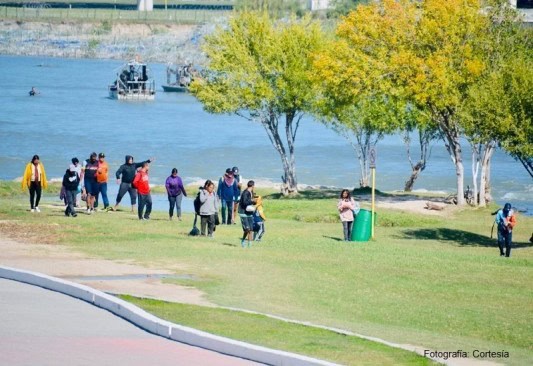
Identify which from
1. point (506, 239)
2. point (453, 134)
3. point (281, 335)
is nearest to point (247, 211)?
point (506, 239)

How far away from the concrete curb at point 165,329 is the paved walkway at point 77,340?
12 cm

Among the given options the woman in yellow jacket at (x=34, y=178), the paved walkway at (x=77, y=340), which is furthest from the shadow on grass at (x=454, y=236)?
the paved walkway at (x=77, y=340)

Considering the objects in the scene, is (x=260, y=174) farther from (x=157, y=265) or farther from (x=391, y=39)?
(x=157, y=265)

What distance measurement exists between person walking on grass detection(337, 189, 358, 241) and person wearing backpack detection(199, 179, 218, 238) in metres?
3.05

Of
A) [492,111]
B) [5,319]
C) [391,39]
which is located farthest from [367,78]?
[5,319]

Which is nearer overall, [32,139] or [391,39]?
[391,39]

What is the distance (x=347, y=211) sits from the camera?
31891mm

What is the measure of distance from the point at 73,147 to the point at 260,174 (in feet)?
66.5

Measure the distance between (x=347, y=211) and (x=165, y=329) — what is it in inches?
600

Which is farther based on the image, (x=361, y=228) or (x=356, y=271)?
(x=361, y=228)

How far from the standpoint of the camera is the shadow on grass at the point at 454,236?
35.1m

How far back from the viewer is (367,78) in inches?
1780

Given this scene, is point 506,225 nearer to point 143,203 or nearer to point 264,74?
point 143,203

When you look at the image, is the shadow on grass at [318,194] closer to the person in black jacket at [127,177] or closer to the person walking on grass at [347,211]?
the person in black jacket at [127,177]
